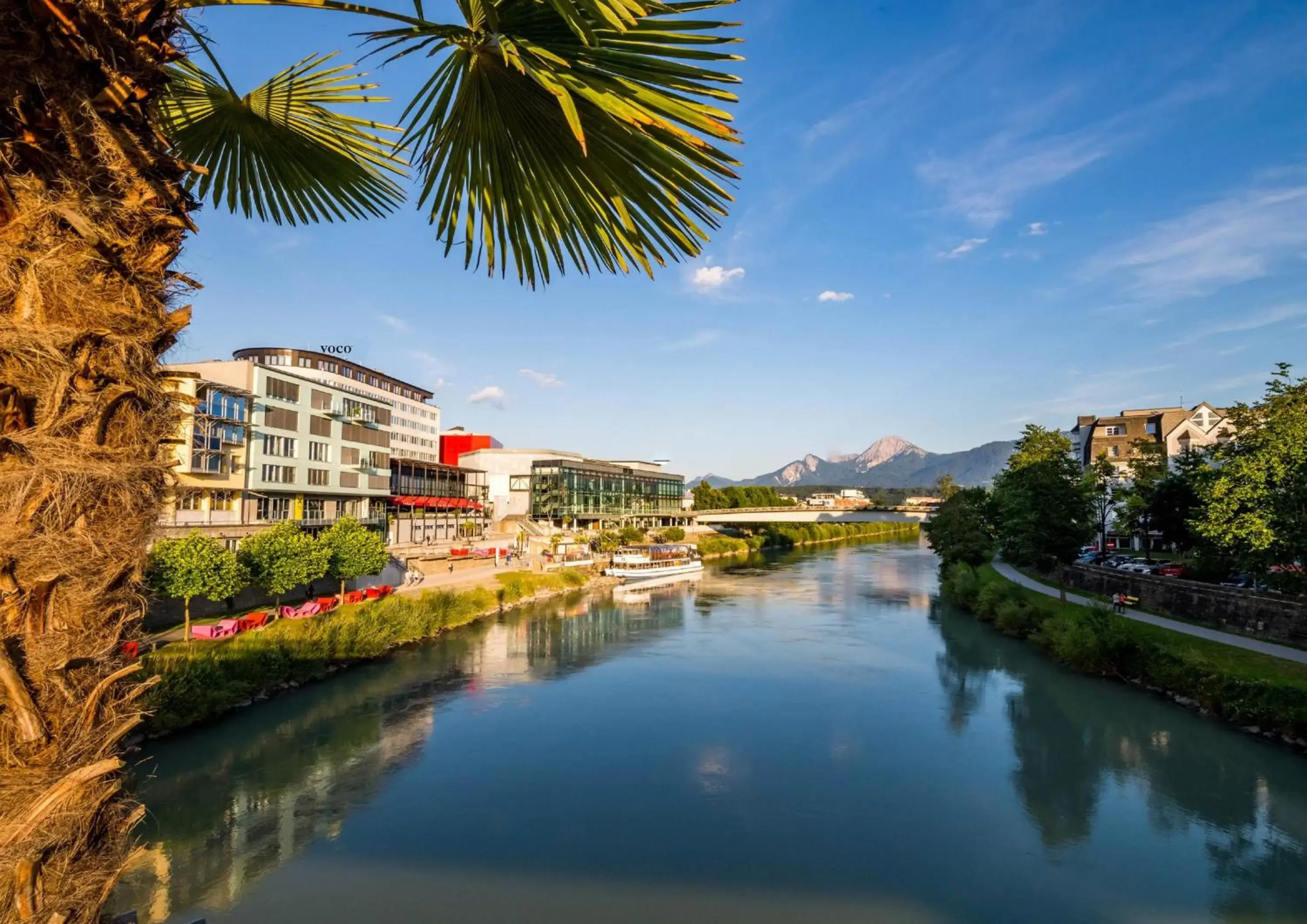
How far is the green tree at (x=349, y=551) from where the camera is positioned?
34312 millimetres

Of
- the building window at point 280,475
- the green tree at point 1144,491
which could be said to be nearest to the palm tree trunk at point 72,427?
the building window at point 280,475

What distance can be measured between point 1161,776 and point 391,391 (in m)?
101

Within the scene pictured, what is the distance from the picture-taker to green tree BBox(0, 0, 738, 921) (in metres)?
2.39

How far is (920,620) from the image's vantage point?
139 feet

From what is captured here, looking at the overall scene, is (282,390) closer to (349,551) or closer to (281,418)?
(281,418)

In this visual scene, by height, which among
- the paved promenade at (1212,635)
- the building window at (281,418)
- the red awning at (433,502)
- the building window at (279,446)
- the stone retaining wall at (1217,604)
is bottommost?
the paved promenade at (1212,635)

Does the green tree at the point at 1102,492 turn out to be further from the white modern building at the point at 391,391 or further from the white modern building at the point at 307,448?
the white modern building at the point at 391,391

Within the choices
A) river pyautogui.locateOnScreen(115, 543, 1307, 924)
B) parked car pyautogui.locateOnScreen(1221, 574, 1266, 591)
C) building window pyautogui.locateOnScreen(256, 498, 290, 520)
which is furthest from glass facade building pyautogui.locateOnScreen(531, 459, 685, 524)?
parked car pyautogui.locateOnScreen(1221, 574, 1266, 591)

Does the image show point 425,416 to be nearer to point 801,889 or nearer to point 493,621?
point 493,621

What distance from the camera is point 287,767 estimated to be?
63.1ft

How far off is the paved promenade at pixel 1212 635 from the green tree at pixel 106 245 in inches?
1141

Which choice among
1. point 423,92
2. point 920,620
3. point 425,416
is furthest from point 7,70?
point 425,416

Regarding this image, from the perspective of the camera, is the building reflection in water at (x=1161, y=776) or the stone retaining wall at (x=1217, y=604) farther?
the stone retaining wall at (x=1217, y=604)

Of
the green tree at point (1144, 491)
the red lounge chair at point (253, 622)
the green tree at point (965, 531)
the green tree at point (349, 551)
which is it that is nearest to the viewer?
the red lounge chair at point (253, 622)
